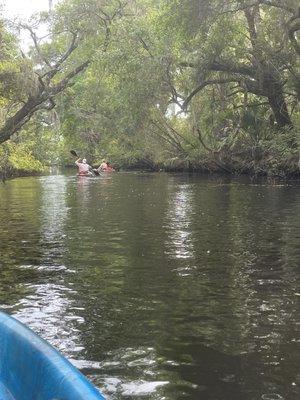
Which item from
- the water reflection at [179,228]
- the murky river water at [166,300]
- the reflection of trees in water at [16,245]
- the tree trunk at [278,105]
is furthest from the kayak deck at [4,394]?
the tree trunk at [278,105]

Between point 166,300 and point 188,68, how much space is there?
18.6m

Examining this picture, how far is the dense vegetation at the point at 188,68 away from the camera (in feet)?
66.2

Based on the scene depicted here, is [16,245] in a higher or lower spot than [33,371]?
lower

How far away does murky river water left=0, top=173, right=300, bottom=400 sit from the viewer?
3.85 meters

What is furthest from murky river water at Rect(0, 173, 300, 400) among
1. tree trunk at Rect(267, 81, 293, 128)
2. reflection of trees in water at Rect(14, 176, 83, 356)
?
tree trunk at Rect(267, 81, 293, 128)

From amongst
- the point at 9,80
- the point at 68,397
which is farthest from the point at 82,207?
the point at 68,397

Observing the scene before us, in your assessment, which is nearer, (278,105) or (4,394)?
(4,394)

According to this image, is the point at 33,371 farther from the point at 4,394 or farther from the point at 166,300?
the point at 166,300

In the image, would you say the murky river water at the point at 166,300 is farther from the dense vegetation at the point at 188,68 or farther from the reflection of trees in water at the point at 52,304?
the dense vegetation at the point at 188,68

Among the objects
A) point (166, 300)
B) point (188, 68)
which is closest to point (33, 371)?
point (166, 300)

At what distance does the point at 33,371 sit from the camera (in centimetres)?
261

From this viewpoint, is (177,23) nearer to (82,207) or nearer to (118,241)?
(82,207)

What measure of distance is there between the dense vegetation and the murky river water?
419 inches

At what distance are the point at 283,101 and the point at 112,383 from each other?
21624mm
